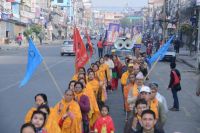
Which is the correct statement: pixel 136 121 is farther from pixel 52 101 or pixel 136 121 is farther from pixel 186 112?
pixel 52 101

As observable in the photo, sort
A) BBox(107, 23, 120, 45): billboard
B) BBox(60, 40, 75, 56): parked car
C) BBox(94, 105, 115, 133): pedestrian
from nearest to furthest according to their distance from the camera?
BBox(94, 105, 115, 133): pedestrian → BBox(107, 23, 120, 45): billboard → BBox(60, 40, 75, 56): parked car

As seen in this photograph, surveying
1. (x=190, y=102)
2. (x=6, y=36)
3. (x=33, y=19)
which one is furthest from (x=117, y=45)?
(x=33, y=19)

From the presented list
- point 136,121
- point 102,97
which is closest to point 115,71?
point 102,97

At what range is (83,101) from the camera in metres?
9.52

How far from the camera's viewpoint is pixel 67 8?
175500 millimetres

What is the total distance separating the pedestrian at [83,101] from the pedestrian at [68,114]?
0.89m

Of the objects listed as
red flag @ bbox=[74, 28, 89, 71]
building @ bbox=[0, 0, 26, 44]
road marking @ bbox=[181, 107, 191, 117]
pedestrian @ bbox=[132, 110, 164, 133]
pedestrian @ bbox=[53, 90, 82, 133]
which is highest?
building @ bbox=[0, 0, 26, 44]

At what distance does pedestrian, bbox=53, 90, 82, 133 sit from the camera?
8.44 metres

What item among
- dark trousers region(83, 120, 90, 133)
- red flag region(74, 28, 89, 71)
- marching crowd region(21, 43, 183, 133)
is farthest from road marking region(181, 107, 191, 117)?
dark trousers region(83, 120, 90, 133)

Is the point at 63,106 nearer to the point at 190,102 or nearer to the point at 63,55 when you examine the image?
the point at 190,102

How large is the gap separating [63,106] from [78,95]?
3.68 feet

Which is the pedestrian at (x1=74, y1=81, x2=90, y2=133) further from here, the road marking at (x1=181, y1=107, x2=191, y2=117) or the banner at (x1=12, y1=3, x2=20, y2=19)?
the banner at (x1=12, y1=3, x2=20, y2=19)

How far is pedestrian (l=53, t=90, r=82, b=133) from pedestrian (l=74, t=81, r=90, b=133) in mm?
894

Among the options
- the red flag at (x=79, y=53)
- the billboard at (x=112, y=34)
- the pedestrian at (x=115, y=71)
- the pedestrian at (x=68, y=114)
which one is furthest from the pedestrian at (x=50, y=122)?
the billboard at (x=112, y=34)
